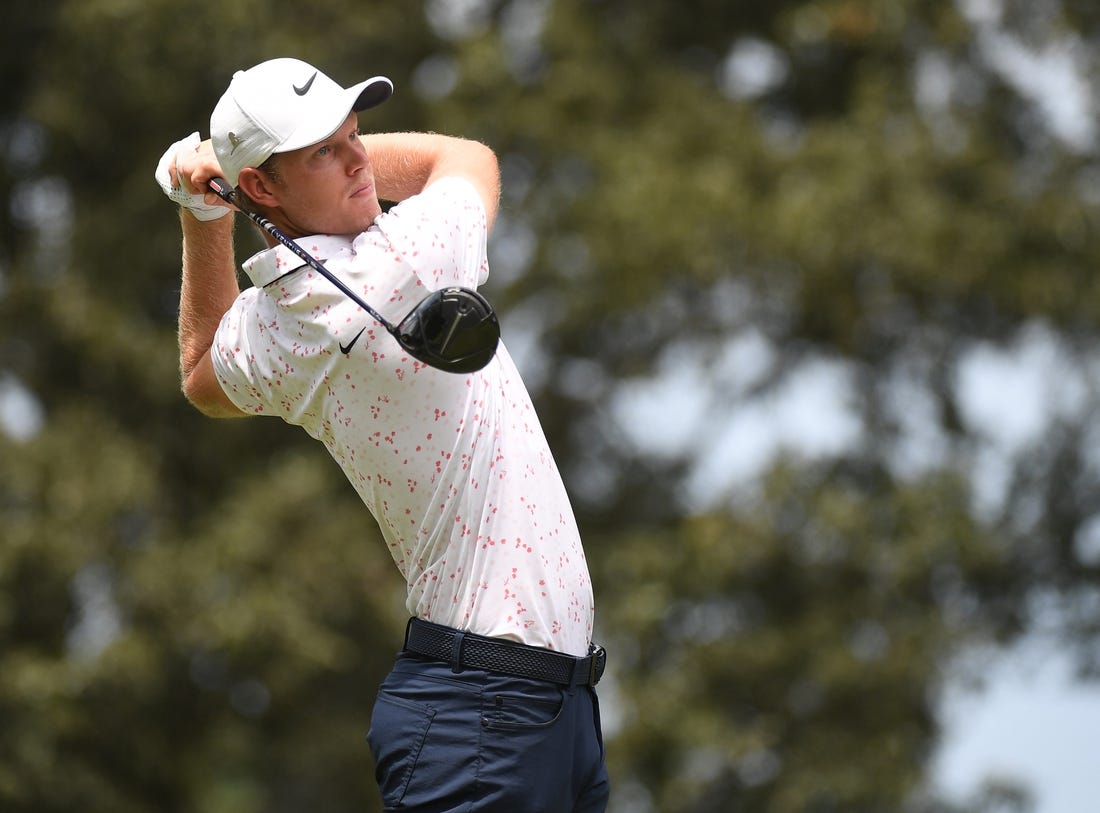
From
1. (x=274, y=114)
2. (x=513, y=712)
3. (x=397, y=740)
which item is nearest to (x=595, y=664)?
(x=513, y=712)

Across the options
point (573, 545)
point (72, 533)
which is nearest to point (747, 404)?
point (72, 533)

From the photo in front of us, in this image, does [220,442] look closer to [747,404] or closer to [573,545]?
[747,404]

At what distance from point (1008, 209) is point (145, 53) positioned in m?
6.75

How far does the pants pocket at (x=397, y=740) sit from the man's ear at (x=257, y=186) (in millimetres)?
941

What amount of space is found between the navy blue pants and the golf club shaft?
657 mm

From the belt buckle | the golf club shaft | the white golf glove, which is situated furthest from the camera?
the white golf glove

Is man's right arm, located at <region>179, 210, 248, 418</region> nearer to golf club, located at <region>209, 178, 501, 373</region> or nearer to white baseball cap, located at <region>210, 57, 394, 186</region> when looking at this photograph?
white baseball cap, located at <region>210, 57, 394, 186</region>

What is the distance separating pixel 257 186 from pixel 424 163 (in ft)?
1.37

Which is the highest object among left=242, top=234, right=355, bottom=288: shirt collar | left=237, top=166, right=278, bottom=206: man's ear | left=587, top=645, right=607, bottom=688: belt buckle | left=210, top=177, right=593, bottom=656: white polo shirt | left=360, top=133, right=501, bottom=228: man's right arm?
left=360, top=133, right=501, bottom=228: man's right arm

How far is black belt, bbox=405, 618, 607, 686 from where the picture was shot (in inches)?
132

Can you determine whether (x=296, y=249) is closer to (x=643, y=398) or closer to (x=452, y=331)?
(x=452, y=331)

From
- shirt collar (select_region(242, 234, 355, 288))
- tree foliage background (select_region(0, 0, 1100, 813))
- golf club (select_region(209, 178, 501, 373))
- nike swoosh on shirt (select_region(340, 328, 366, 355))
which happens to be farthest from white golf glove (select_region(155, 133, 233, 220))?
tree foliage background (select_region(0, 0, 1100, 813))

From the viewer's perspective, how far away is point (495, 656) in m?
3.34

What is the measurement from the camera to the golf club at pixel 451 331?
3125 millimetres
